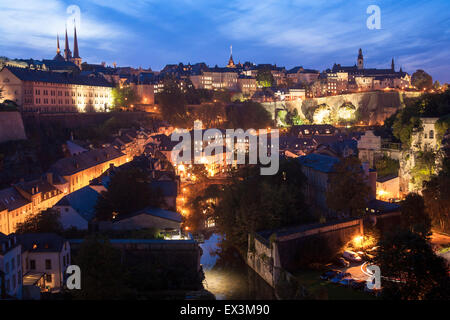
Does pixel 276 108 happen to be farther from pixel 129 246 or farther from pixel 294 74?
pixel 129 246

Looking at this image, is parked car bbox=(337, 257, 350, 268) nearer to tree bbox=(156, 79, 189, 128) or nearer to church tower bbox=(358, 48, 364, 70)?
tree bbox=(156, 79, 189, 128)

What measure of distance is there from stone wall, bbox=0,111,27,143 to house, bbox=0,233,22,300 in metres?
19.0

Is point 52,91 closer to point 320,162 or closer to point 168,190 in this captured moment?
point 168,190

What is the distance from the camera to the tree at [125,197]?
21422 millimetres

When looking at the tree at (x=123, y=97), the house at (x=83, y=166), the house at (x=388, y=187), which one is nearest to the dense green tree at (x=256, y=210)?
the house at (x=388, y=187)

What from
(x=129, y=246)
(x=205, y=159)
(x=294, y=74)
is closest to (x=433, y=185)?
(x=129, y=246)

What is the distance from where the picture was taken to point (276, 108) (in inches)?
2618

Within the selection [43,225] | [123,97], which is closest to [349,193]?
[43,225]

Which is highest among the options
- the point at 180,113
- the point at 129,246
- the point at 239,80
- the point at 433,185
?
the point at 239,80

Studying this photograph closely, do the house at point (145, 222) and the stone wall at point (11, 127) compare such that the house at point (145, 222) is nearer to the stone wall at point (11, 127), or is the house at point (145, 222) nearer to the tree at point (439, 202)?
the tree at point (439, 202)

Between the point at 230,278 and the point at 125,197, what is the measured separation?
22.6 feet

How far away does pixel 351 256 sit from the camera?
18.1 metres

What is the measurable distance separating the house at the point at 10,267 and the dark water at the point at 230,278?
664cm
